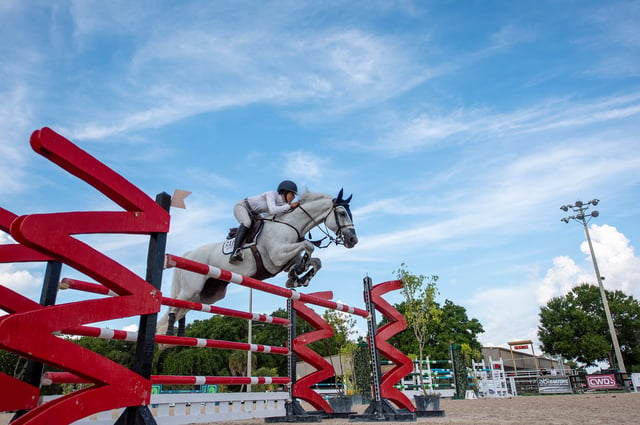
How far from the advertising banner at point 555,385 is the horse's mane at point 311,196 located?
44.7 feet

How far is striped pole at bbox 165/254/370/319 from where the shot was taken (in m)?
2.04

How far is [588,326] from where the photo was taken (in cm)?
2794

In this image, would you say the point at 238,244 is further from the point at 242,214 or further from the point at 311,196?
the point at 311,196

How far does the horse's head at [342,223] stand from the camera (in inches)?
159

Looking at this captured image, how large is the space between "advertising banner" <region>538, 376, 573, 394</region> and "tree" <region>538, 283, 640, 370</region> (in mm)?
15401

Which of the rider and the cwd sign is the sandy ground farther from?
the cwd sign

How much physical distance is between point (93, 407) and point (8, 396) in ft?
1.87

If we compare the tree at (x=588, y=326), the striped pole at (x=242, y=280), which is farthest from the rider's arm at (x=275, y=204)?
the tree at (x=588, y=326)

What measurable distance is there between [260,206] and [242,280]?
1.47 metres

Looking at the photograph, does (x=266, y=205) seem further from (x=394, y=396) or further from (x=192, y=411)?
(x=394, y=396)

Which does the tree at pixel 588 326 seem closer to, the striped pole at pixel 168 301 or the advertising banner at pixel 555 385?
the advertising banner at pixel 555 385

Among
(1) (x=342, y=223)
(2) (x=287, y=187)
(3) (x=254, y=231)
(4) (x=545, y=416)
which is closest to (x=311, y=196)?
(2) (x=287, y=187)

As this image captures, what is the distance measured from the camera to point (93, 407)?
151 cm

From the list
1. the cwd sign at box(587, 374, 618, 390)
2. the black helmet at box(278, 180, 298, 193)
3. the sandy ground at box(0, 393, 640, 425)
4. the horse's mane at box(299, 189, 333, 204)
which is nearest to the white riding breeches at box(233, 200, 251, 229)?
the black helmet at box(278, 180, 298, 193)
